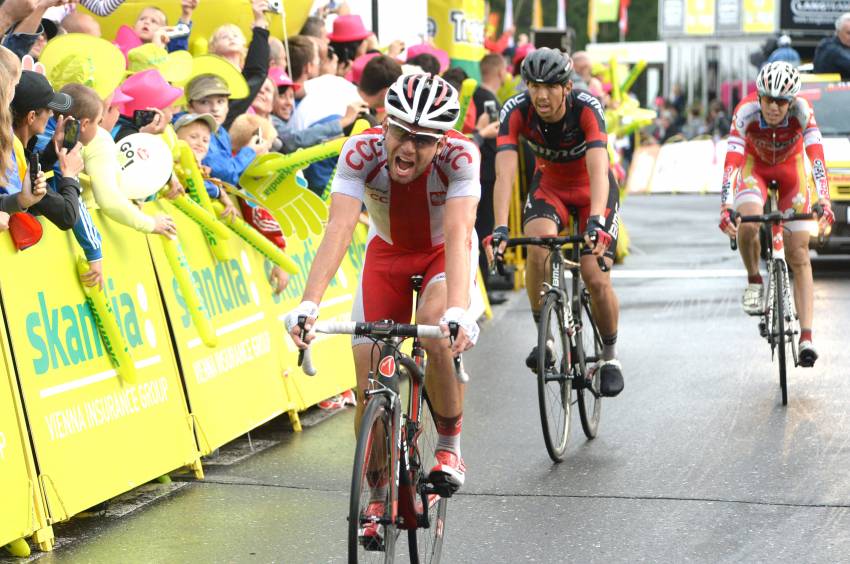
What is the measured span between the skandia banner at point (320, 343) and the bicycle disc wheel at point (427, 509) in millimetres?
3065

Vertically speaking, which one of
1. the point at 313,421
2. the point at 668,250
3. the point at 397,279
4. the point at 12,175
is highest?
the point at 12,175

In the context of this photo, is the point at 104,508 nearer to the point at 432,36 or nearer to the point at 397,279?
the point at 397,279

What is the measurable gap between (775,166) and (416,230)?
16.3 feet

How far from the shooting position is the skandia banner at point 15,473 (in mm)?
5793

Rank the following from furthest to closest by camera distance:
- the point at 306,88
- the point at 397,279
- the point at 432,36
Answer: the point at 432,36 → the point at 306,88 → the point at 397,279

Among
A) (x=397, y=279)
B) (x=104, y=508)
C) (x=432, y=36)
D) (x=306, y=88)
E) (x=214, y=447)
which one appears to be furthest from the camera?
(x=432, y=36)

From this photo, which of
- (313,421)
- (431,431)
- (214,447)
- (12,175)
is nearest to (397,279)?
(431,431)

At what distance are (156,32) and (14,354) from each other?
3.71 metres

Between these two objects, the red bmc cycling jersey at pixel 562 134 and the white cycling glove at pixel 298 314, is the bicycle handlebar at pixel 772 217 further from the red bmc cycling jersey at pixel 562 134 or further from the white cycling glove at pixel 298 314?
the white cycling glove at pixel 298 314

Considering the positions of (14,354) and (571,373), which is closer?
(14,354)

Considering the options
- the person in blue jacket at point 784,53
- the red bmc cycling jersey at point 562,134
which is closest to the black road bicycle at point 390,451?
the red bmc cycling jersey at point 562,134

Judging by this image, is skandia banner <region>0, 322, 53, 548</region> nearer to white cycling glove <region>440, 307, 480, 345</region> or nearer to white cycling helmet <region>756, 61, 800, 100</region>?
white cycling glove <region>440, 307, 480, 345</region>

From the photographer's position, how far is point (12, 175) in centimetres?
591

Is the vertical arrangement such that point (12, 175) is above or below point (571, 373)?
above
